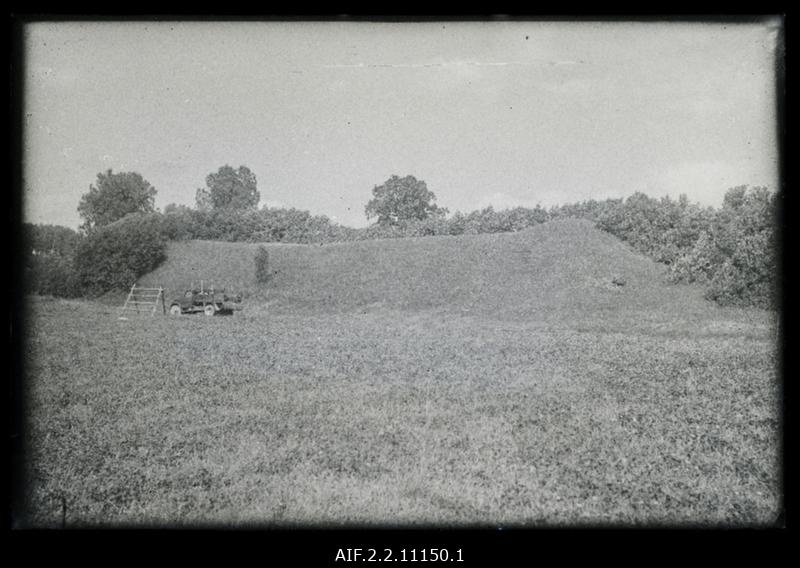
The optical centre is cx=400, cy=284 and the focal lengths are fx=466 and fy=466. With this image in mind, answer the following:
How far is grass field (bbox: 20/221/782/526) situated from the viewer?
5469 mm

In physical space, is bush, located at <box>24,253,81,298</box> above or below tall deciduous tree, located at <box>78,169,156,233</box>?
below

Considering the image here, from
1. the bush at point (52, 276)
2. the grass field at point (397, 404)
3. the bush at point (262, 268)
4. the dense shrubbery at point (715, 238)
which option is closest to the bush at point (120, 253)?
the bush at point (52, 276)

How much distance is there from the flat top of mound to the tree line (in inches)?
16.2

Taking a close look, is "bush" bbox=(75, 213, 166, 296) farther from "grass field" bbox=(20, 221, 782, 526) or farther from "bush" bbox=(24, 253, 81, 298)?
"grass field" bbox=(20, 221, 782, 526)

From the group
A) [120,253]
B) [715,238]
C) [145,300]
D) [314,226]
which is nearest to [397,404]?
[314,226]

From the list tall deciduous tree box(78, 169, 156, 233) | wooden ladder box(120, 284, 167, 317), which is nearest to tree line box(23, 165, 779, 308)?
tall deciduous tree box(78, 169, 156, 233)

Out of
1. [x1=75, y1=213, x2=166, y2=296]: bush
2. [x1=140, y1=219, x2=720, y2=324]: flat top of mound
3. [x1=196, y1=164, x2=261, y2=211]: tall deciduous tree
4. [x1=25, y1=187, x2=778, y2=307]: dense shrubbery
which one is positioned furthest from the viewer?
[x1=140, y1=219, x2=720, y2=324]: flat top of mound

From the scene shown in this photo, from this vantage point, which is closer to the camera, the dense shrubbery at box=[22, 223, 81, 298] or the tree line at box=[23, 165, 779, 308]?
the dense shrubbery at box=[22, 223, 81, 298]

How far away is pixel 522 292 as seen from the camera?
9789 millimetres

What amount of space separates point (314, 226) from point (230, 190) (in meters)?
1.45

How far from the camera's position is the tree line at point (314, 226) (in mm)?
6559

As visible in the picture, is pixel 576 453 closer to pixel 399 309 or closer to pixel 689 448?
pixel 689 448
